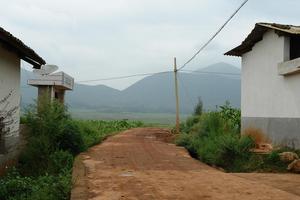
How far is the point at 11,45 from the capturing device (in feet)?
49.0

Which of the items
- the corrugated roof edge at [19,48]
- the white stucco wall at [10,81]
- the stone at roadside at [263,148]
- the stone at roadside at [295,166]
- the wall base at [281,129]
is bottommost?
A: the stone at roadside at [295,166]

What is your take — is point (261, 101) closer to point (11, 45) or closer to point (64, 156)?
point (64, 156)

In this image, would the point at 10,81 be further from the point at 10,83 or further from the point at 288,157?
the point at 288,157

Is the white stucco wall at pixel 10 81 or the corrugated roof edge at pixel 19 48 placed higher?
the corrugated roof edge at pixel 19 48

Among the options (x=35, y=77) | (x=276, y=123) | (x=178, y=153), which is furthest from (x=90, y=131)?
(x=276, y=123)

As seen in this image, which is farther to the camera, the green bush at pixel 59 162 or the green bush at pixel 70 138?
the green bush at pixel 70 138

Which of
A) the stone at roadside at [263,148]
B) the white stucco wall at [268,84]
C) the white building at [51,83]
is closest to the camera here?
the stone at roadside at [263,148]

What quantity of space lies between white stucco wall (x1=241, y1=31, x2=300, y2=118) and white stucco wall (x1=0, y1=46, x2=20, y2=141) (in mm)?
10172

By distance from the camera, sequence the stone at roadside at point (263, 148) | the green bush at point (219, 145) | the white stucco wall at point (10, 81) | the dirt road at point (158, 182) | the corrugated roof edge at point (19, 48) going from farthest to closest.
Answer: the stone at roadside at point (263, 148) < the green bush at point (219, 145) < the white stucco wall at point (10, 81) < the corrugated roof edge at point (19, 48) < the dirt road at point (158, 182)

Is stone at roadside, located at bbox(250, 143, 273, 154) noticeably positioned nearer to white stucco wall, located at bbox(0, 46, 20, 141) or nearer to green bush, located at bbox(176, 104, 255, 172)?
green bush, located at bbox(176, 104, 255, 172)

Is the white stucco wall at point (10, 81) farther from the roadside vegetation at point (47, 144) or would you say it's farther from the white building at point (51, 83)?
the white building at point (51, 83)

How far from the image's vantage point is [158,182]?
12133mm

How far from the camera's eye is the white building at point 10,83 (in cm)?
1464

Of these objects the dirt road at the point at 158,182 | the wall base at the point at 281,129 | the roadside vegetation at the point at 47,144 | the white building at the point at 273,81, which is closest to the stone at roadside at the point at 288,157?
the wall base at the point at 281,129
